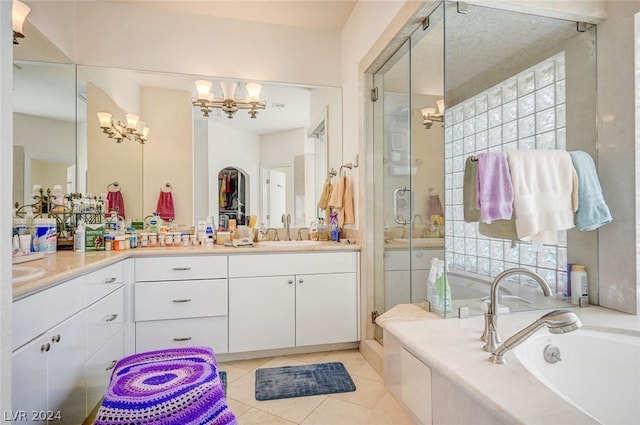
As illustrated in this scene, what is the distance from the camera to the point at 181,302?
223 cm

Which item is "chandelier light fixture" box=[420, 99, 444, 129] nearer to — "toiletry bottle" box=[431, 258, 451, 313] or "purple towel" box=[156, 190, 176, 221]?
"toiletry bottle" box=[431, 258, 451, 313]

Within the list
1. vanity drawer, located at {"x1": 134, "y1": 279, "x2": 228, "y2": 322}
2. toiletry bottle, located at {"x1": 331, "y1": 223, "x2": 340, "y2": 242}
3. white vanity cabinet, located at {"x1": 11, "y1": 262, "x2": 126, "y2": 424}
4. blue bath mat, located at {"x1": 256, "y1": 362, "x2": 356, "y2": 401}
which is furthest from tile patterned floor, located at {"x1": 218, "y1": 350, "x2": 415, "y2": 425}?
toiletry bottle, located at {"x1": 331, "y1": 223, "x2": 340, "y2": 242}

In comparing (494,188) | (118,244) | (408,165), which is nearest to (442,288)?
(494,188)

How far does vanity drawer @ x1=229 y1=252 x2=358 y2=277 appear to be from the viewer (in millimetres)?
2344

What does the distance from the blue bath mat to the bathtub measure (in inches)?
42.7

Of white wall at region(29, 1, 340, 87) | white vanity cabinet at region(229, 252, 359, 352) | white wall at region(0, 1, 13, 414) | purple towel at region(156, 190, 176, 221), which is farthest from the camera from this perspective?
purple towel at region(156, 190, 176, 221)

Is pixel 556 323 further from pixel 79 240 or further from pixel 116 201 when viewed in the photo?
pixel 116 201

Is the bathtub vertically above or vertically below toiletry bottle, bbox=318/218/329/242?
below

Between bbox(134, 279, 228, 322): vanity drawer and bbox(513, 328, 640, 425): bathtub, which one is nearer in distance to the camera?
bbox(513, 328, 640, 425): bathtub

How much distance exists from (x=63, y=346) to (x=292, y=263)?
4.60ft

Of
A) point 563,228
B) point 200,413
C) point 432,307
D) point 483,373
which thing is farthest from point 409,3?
point 200,413

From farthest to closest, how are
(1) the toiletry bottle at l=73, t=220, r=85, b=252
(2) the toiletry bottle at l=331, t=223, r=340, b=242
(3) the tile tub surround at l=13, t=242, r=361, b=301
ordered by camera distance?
1. (2) the toiletry bottle at l=331, t=223, r=340, b=242
2. (1) the toiletry bottle at l=73, t=220, r=85, b=252
3. (3) the tile tub surround at l=13, t=242, r=361, b=301

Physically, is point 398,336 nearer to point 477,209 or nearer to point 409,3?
point 477,209

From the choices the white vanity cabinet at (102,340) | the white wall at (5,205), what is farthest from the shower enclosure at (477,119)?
the white vanity cabinet at (102,340)
